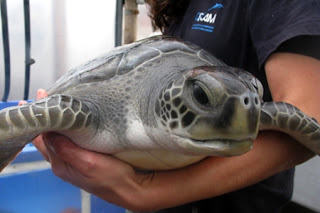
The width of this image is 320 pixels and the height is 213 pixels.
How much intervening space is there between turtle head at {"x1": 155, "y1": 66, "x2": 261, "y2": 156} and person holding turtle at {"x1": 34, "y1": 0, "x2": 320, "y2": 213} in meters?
0.25

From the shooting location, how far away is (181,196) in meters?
0.77

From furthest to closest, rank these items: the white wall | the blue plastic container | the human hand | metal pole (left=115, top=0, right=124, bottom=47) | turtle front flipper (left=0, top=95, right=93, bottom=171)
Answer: metal pole (left=115, top=0, right=124, bottom=47), the white wall, the blue plastic container, the human hand, turtle front flipper (left=0, top=95, right=93, bottom=171)

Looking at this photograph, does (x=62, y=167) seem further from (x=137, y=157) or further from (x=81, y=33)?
(x=81, y=33)

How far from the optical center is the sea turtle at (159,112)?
0.49 m

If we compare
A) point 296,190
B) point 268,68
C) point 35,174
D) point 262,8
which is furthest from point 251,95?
point 296,190

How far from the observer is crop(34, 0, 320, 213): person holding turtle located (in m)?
0.69

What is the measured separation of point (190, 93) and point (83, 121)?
280 millimetres

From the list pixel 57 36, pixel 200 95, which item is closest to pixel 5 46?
pixel 57 36

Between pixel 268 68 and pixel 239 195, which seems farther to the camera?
pixel 239 195

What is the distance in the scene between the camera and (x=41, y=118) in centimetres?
63

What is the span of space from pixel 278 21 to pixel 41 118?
62 cm

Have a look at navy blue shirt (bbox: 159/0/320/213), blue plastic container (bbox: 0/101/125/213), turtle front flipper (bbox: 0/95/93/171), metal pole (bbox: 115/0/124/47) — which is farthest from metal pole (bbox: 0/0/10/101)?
turtle front flipper (bbox: 0/95/93/171)

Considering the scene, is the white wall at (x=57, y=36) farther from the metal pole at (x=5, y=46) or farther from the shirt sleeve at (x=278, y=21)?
the shirt sleeve at (x=278, y=21)

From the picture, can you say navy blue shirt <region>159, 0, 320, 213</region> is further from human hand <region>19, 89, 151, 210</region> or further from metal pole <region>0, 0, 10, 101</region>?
metal pole <region>0, 0, 10, 101</region>
